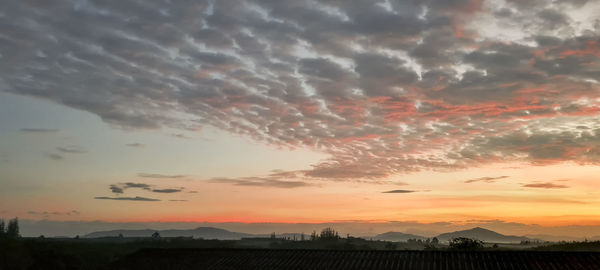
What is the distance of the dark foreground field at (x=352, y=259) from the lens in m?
41.8

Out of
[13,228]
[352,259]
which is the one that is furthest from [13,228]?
[352,259]

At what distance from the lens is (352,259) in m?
46.7

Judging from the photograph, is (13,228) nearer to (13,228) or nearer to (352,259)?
(13,228)

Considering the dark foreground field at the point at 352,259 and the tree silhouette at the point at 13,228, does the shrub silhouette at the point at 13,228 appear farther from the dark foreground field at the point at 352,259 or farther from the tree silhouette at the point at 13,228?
the dark foreground field at the point at 352,259

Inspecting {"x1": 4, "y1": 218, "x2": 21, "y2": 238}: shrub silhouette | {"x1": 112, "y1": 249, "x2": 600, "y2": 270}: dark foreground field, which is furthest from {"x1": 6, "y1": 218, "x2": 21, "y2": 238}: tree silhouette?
{"x1": 112, "y1": 249, "x2": 600, "y2": 270}: dark foreground field

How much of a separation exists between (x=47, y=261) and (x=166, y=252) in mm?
37946

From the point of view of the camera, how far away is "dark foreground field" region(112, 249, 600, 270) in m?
41.8

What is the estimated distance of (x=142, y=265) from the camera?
164 feet

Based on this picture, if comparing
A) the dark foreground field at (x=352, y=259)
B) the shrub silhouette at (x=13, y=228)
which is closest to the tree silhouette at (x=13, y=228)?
the shrub silhouette at (x=13, y=228)

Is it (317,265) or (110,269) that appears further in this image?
(110,269)

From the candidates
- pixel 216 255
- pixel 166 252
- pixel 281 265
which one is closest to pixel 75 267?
pixel 166 252

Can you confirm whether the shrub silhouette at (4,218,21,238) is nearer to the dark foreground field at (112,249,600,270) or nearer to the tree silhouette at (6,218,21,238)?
the tree silhouette at (6,218,21,238)

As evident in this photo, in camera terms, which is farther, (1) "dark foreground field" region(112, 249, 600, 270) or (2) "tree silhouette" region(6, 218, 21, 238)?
(2) "tree silhouette" region(6, 218, 21, 238)

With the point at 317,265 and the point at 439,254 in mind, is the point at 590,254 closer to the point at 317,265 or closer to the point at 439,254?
the point at 439,254
